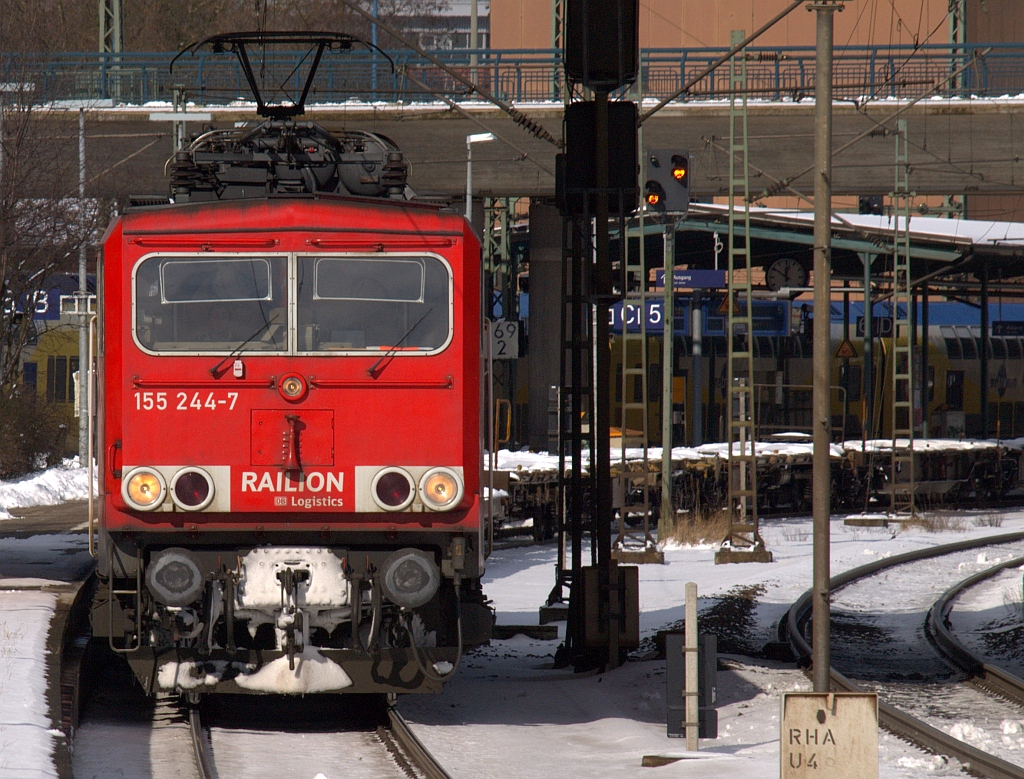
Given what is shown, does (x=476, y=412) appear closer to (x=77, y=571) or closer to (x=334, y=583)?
(x=334, y=583)

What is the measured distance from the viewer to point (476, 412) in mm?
9164

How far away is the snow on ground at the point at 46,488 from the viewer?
91.1ft

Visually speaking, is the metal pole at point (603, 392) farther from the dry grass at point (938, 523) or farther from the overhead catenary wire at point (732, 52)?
the dry grass at point (938, 523)

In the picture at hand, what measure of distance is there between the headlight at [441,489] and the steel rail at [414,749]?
1462 mm

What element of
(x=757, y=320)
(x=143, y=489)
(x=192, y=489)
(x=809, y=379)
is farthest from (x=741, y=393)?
(x=809, y=379)

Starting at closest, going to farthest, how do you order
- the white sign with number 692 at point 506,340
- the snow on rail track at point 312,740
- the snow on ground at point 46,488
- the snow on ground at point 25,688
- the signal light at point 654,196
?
the snow on ground at point 25,688 → the snow on rail track at point 312,740 → the signal light at point 654,196 → the white sign with number 692 at point 506,340 → the snow on ground at point 46,488

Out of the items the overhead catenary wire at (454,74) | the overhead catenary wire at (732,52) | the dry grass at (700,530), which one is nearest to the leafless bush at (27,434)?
the dry grass at (700,530)

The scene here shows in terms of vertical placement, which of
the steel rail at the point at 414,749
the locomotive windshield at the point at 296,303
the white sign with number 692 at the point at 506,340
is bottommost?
the steel rail at the point at 414,749

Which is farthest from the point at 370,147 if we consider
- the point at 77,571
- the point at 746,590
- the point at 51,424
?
the point at 51,424

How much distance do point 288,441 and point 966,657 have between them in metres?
7.30

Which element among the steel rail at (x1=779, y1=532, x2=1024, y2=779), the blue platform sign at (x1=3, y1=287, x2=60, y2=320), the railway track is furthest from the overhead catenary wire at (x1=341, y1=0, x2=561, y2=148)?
the blue platform sign at (x1=3, y1=287, x2=60, y2=320)

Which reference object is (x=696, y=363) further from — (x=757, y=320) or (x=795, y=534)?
(x=795, y=534)

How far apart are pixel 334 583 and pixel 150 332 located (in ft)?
6.59

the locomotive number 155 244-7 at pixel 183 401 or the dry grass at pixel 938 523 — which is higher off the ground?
the locomotive number 155 244-7 at pixel 183 401
